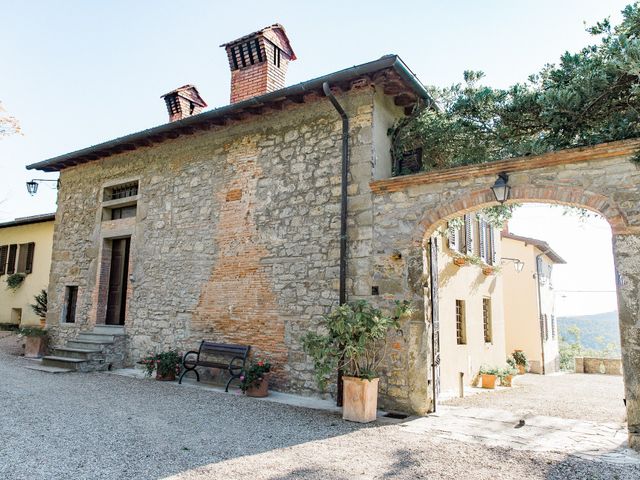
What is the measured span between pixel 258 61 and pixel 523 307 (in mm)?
12934

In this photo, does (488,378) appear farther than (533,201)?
Yes

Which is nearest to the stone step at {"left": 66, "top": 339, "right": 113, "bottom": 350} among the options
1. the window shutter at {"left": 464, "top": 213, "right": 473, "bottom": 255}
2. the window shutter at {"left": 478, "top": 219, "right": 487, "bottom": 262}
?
the window shutter at {"left": 464, "top": 213, "right": 473, "bottom": 255}

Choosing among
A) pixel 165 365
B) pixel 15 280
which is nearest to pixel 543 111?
pixel 165 365

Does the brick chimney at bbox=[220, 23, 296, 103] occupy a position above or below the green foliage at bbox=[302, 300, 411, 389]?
above

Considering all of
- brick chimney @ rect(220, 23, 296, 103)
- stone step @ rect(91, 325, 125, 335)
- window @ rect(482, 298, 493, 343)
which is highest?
brick chimney @ rect(220, 23, 296, 103)

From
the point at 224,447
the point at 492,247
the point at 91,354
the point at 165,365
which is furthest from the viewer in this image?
the point at 492,247

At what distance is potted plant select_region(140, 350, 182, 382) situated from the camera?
8079 millimetres

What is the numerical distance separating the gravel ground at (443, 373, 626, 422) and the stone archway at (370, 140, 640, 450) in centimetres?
231

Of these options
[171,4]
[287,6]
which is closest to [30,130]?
[171,4]

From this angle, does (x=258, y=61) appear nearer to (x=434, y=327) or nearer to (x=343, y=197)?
(x=343, y=197)

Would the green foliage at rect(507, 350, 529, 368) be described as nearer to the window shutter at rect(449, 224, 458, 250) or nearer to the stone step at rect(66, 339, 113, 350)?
the window shutter at rect(449, 224, 458, 250)

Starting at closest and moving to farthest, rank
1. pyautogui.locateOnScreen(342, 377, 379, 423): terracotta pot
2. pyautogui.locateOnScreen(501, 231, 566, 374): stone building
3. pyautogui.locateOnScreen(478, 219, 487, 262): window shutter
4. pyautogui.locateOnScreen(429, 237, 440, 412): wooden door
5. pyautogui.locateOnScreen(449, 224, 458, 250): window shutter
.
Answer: pyautogui.locateOnScreen(342, 377, 379, 423): terracotta pot
pyautogui.locateOnScreen(429, 237, 440, 412): wooden door
pyautogui.locateOnScreen(449, 224, 458, 250): window shutter
pyautogui.locateOnScreen(478, 219, 487, 262): window shutter
pyautogui.locateOnScreen(501, 231, 566, 374): stone building

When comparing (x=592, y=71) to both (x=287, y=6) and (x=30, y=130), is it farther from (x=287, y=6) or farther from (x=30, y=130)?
(x=30, y=130)

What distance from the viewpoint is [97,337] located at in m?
9.48
